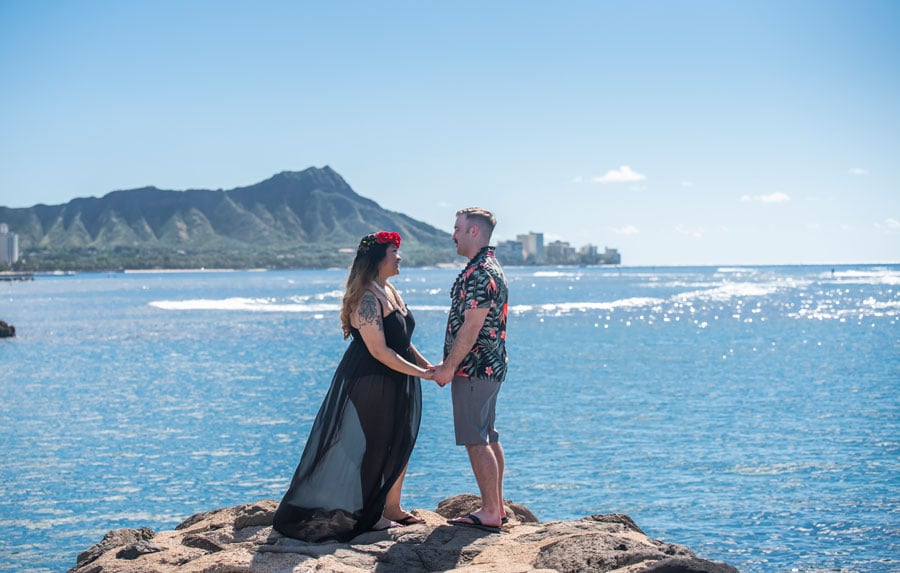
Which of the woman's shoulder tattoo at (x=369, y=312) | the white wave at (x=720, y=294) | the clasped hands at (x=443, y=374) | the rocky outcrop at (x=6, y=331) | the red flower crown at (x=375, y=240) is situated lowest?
the rocky outcrop at (x=6, y=331)

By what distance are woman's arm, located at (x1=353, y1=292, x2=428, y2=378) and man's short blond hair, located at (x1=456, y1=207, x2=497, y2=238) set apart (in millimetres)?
913

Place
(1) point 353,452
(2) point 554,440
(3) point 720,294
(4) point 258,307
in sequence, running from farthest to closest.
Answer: (3) point 720,294
(4) point 258,307
(2) point 554,440
(1) point 353,452

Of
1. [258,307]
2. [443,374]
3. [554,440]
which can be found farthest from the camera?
[258,307]

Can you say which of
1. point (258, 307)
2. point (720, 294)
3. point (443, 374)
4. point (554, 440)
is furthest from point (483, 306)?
point (720, 294)

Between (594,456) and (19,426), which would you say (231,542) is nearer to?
(594,456)

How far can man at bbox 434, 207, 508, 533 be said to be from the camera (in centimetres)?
696

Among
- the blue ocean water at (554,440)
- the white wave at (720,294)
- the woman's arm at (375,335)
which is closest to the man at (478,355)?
the woman's arm at (375,335)

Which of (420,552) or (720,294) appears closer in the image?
(420,552)

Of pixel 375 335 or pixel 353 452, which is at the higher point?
pixel 375 335

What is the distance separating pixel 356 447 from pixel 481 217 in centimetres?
194

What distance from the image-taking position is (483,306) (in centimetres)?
698

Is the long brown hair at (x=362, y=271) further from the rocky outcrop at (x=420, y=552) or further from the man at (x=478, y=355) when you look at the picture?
the rocky outcrop at (x=420, y=552)

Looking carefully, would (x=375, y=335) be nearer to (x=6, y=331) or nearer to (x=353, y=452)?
(x=353, y=452)

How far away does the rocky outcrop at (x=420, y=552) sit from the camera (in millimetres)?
6109
